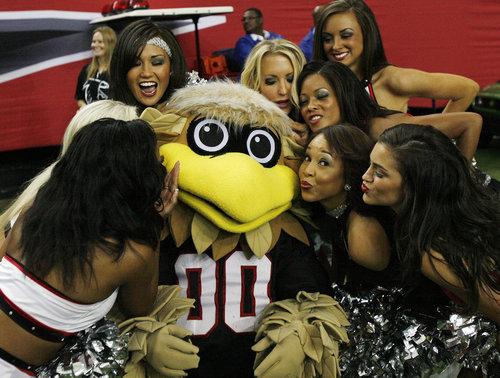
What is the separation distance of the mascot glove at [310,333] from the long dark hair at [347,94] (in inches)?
33.0

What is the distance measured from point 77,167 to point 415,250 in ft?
3.67

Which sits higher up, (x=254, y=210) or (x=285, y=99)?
(x=285, y=99)

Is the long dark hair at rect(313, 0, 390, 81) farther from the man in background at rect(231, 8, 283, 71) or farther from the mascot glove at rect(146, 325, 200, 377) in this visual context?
the man in background at rect(231, 8, 283, 71)

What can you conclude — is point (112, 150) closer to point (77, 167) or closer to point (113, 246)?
point (77, 167)

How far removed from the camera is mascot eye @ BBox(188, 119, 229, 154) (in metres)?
1.98

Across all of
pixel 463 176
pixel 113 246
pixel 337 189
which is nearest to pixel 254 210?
pixel 337 189

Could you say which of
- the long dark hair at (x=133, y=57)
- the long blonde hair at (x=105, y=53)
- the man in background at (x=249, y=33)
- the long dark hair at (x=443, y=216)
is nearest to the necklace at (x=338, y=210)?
the long dark hair at (x=443, y=216)


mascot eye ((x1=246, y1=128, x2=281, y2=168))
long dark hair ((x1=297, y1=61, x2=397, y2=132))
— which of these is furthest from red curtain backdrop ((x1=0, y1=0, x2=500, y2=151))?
mascot eye ((x1=246, y1=128, x2=281, y2=168))

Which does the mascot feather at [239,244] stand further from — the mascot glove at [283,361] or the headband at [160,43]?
the headband at [160,43]

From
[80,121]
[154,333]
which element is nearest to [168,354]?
[154,333]

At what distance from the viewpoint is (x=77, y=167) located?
5.28 feet

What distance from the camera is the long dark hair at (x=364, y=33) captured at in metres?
2.80

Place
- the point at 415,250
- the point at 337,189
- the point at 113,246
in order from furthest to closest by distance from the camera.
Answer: the point at 337,189, the point at 415,250, the point at 113,246

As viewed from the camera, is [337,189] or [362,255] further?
[337,189]
